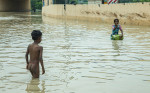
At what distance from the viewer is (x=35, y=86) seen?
6125mm

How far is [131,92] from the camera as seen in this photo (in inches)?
224

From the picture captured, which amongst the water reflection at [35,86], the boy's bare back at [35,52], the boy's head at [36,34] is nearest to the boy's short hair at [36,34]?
the boy's head at [36,34]

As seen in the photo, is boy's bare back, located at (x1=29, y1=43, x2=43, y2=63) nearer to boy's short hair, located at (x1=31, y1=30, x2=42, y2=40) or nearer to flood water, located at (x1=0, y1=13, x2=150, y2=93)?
boy's short hair, located at (x1=31, y1=30, x2=42, y2=40)

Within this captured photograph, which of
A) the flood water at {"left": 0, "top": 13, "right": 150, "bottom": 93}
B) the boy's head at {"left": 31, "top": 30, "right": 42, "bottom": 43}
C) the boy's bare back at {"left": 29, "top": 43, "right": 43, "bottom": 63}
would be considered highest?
the boy's head at {"left": 31, "top": 30, "right": 42, "bottom": 43}

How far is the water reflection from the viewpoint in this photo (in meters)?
5.84

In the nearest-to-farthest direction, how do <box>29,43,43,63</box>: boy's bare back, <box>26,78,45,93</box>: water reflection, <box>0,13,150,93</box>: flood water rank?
<box>26,78,45,93</box>: water reflection
<box>0,13,150,93</box>: flood water
<box>29,43,43,63</box>: boy's bare back

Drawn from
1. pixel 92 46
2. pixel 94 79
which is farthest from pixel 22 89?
pixel 92 46

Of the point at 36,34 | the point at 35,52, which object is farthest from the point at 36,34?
the point at 35,52

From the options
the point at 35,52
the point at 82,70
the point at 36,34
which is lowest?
the point at 82,70

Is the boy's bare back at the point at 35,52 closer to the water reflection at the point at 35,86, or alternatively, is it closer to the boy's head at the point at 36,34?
the boy's head at the point at 36,34

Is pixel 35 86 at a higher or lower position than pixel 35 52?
lower

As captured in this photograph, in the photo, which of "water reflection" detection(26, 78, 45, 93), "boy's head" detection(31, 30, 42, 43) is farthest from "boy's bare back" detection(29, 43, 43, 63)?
"water reflection" detection(26, 78, 45, 93)

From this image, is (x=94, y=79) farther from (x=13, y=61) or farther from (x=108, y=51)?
(x=108, y=51)

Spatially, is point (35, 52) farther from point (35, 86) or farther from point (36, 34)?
point (35, 86)
